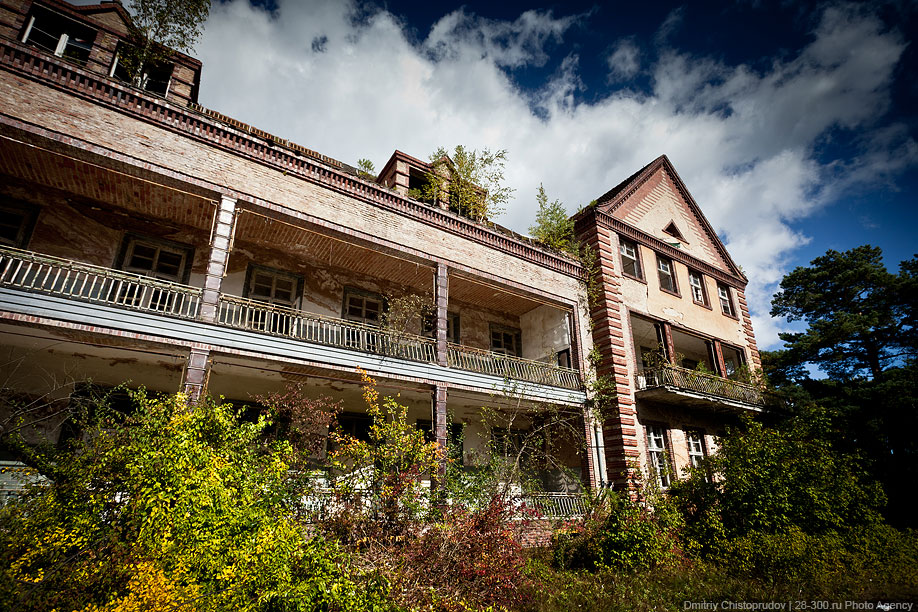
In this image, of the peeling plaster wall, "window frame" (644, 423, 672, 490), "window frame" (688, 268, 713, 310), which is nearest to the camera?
"window frame" (644, 423, 672, 490)

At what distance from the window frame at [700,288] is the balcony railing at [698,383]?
11.8 ft

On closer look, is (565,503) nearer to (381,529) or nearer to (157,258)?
(381,529)

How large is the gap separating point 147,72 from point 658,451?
1870 cm

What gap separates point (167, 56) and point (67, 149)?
186 inches

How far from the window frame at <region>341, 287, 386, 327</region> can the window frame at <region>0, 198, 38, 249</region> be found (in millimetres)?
7370

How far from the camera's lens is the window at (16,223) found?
10.6 metres

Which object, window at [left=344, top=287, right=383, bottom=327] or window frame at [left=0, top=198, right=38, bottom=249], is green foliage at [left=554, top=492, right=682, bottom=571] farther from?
window frame at [left=0, top=198, right=38, bottom=249]

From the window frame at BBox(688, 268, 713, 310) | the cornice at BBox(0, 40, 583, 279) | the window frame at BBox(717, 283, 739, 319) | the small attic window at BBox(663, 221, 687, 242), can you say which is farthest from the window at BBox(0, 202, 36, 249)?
the window frame at BBox(717, 283, 739, 319)

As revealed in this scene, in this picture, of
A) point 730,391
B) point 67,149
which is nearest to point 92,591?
point 67,149

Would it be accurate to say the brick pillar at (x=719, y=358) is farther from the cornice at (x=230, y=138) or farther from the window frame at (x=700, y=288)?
the cornice at (x=230, y=138)

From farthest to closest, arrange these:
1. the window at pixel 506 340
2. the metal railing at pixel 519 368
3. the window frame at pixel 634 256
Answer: the window frame at pixel 634 256 → the window at pixel 506 340 → the metal railing at pixel 519 368

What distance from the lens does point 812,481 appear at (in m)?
11.7

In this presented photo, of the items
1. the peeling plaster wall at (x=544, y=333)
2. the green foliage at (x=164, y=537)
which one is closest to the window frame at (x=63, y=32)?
the green foliage at (x=164, y=537)

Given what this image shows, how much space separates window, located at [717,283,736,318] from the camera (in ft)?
70.4
